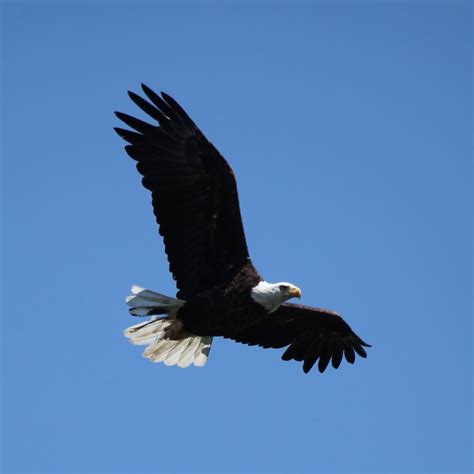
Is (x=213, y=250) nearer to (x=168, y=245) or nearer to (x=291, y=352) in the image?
(x=168, y=245)

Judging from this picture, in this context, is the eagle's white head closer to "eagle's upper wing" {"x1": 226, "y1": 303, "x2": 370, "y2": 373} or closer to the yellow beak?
the yellow beak

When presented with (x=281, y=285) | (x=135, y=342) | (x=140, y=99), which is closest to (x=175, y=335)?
(x=135, y=342)

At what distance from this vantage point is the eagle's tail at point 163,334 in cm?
1059

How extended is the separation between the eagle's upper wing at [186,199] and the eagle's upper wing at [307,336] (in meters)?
1.11

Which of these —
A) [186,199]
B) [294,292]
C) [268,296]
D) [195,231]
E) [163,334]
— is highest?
[186,199]

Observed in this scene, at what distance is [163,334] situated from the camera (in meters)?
11.0

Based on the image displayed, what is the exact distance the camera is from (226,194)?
413 inches

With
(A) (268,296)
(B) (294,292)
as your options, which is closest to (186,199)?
(A) (268,296)

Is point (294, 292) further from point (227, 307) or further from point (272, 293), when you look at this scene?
point (227, 307)

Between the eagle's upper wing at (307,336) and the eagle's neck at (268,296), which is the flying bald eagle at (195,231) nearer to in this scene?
the eagle's neck at (268,296)

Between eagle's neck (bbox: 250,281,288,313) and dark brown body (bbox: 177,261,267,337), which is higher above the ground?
eagle's neck (bbox: 250,281,288,313)

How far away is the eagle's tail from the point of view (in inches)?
417

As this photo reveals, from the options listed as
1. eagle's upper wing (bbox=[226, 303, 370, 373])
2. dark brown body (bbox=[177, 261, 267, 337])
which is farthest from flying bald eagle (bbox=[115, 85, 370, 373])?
eagle's upper wing (bbox=[226, 303, 370, 373])

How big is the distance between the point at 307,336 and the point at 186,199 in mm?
2354
